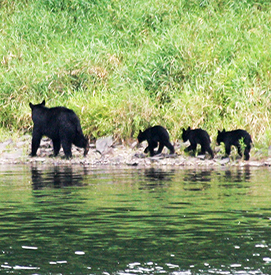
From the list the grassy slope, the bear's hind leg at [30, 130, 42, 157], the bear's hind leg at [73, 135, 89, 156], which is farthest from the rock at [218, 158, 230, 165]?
the bear's hind leg at [30, 130, 42, 157]

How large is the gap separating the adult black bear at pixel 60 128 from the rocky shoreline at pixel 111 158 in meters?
0.34

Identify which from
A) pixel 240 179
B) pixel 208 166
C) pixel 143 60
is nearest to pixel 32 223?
pixel 240 179

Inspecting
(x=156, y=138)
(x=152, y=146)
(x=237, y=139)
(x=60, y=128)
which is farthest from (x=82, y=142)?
(x=237, y=139)

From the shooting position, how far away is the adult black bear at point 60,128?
16703mm

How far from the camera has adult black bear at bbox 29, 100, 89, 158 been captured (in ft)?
54.8

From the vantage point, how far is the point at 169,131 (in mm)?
18203

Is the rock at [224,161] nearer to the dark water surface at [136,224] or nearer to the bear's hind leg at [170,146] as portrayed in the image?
the bear's hind leg at [170,146]

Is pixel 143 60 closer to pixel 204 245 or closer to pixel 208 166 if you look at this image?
pixel 208 166

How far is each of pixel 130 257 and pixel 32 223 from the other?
2.19 metres

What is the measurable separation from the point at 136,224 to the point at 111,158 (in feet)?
29.5

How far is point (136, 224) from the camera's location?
25.3ft

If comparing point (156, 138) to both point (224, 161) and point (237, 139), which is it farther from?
point (237, 139)

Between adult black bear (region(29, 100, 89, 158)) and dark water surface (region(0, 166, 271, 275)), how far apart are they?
12.0 ft

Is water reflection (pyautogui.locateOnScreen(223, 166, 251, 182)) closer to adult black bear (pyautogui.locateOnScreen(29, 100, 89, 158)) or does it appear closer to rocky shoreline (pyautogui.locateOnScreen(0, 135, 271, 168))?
rocky shoreline (pyautogui.locateOnScreen(0, 135, 271, 168))
